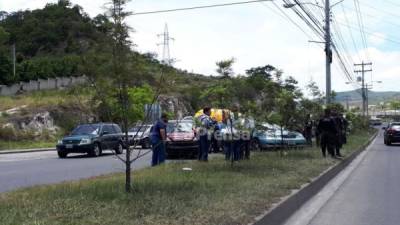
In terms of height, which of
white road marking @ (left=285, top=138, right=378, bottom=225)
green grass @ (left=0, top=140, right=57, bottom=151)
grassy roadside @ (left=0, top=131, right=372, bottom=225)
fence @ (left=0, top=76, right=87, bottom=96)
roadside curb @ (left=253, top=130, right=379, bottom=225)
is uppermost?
fence @ (left=0, top=76, right=87, bottom=96)

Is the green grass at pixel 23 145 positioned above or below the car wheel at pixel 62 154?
below

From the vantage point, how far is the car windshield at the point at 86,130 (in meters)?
27.5

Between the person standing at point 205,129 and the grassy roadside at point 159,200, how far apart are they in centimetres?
375

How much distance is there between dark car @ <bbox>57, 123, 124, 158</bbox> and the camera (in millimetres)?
26531

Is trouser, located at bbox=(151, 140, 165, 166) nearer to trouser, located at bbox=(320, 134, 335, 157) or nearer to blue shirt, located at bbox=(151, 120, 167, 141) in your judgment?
blue shirt, located at bbox=(151, 120, 167, 141)

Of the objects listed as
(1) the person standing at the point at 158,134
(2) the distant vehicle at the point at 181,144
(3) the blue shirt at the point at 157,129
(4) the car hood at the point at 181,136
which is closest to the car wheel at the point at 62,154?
(2) the distant vehicle at the point at 181,144

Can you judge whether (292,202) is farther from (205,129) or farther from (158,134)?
(205,129)

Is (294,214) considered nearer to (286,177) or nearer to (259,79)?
(286,177)

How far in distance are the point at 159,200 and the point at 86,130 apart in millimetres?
19443

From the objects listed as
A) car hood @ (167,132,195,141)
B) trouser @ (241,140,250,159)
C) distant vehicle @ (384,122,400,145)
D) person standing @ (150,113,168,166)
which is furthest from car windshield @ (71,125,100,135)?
distant vehicle @ (384,122,400,145)

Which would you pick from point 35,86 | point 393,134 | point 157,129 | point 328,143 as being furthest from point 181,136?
point 35,86

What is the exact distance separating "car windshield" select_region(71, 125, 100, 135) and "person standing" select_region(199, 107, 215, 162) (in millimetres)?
10119

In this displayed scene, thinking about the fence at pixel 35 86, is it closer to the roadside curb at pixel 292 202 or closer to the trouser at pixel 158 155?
the trouser at pixel 158 155

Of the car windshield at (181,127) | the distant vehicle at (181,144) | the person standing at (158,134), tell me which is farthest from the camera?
the car windshield at (181,127)
